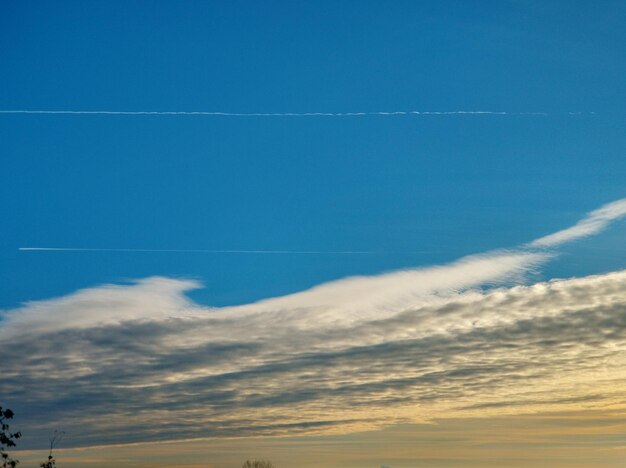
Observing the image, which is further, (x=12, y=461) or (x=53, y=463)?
(x=53, y=463)

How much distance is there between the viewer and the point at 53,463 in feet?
478

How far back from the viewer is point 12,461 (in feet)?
425

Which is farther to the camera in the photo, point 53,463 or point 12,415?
point 53,463

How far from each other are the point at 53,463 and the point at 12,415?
18.0 metres

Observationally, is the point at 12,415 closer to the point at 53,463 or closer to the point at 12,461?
the point at 12,461

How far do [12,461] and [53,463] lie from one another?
16.5 metres

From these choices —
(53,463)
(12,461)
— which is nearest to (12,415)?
(12,461)

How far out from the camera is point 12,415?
425 feet

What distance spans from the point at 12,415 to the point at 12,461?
4889mm
